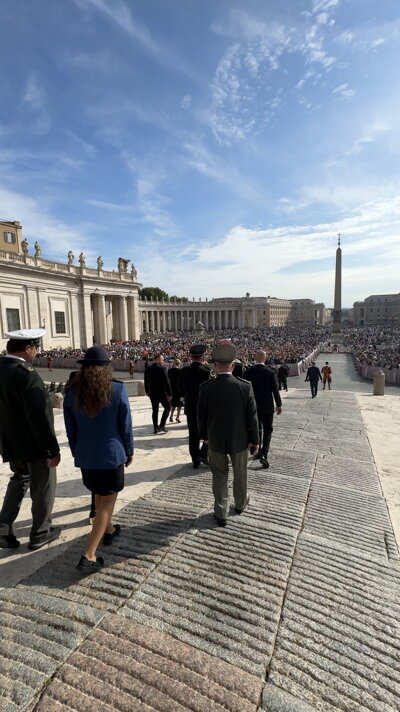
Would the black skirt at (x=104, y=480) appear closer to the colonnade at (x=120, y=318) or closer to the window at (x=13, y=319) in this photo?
the window at (x=13, y=319)

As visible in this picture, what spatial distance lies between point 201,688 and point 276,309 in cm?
15936

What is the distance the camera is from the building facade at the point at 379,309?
157 metres

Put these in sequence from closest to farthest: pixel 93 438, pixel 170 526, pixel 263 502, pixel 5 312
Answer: pixel 93 438, pixel 170 526, pixel 263 502, pixel 5 312

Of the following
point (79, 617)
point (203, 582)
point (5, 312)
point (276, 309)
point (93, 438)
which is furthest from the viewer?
point (276, 309)

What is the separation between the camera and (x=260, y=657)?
1.90 m

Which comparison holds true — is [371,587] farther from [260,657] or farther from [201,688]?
[201,688]

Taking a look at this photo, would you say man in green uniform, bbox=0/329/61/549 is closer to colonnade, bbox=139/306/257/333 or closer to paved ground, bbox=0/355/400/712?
paved ground, bbox=0/355/400/712

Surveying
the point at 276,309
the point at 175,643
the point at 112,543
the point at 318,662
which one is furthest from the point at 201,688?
the point at 276,309

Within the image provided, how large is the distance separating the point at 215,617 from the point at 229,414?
1.62 meters

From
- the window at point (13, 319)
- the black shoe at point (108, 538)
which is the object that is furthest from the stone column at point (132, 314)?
the black shoe at point (108, 538)

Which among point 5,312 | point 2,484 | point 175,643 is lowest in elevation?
point 2,484

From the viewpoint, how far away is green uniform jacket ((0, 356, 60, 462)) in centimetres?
291

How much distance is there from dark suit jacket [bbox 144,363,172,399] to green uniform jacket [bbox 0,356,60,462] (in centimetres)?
387

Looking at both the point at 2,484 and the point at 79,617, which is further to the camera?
the point at 2,484
